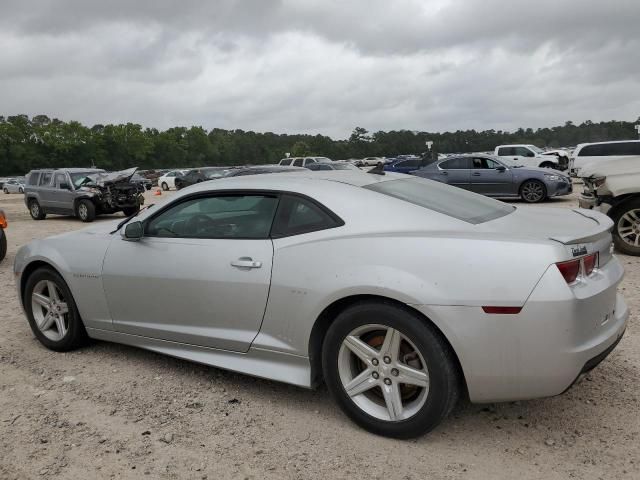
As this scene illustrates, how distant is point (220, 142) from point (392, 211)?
129461mm

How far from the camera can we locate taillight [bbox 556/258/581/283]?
2490 millimetres

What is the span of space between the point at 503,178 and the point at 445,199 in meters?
13.8

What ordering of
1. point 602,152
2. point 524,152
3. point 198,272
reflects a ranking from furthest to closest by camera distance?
point 524,152 < point 602,152 < point 198,272

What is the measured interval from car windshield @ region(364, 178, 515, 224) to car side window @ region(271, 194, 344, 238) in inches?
13.9

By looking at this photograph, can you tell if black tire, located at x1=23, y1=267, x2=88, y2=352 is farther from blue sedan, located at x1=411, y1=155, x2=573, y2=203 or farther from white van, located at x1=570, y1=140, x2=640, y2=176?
white van, located at x1=570, y1=140, x2=640, y2=176

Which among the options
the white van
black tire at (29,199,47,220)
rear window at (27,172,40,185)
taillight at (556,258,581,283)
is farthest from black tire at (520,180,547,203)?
rear window at (27,172,40,185)

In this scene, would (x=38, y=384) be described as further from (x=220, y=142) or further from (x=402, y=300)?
(x=220, y=142)

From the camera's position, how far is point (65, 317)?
13.8ft

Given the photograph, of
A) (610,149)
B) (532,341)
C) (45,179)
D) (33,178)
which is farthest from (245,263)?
(610,149)

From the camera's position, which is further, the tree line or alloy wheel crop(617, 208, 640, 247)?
the tree line

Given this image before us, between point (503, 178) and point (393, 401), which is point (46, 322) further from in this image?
point (503, 178)

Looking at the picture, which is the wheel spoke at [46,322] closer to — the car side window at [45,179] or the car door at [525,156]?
the car side window at [45,179]

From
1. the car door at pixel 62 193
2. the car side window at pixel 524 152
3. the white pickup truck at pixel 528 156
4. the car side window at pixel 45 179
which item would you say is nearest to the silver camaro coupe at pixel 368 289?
the car door at pixel 62 193

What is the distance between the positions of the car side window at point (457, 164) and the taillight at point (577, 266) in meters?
14.8
